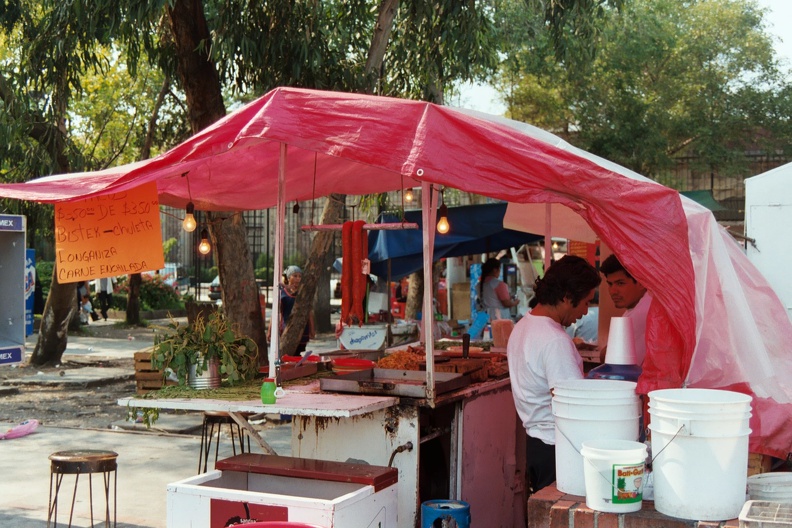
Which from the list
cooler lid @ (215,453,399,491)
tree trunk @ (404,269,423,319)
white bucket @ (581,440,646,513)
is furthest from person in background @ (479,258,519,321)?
white bucket @ (581,440,646,513)

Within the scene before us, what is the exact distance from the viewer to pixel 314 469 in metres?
4.59

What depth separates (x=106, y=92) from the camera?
17.3 meters

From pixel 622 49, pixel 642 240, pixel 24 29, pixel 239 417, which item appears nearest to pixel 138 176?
pixel 239 417

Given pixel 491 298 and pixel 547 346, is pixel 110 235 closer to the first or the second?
pixel 547 346

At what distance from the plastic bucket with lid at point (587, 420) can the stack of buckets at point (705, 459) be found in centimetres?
36

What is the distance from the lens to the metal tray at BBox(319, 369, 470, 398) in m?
4.95

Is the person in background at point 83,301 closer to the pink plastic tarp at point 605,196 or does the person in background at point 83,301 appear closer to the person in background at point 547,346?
the pink plastic tarp at point 605,196

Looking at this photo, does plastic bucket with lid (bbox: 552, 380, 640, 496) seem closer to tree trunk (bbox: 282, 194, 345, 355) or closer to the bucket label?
the bucket label

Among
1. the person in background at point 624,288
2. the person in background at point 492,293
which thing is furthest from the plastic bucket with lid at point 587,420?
the person in background at point 492,293

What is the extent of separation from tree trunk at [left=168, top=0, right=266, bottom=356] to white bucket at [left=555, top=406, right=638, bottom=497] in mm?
6600

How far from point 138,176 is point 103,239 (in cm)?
81

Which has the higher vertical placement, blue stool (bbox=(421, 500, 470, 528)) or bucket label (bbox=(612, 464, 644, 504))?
bucket label (bbox=(612, 464, 644, 504))

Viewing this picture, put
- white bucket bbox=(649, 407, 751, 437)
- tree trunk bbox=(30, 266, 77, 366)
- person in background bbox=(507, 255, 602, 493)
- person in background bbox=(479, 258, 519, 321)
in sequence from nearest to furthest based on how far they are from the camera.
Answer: white bucket bbox=(649, 407, 751, 437) → person in background bbox=(507, 255, 602, 493) → person in background bbox=(479, 258, 519, 321) → tree trunk bbox=(30, 266, 77, 366)

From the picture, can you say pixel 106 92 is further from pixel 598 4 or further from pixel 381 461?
pixel 381 461
